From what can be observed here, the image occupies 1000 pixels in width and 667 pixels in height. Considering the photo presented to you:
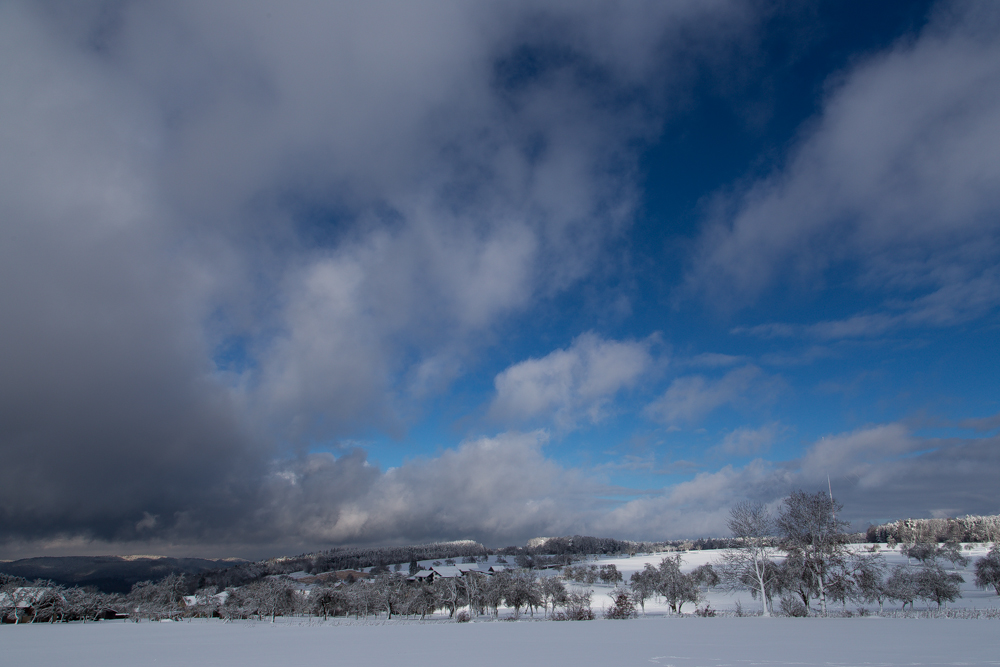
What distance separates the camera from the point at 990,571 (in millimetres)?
72062

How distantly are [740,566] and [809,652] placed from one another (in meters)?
30.8

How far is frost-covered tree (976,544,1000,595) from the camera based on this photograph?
70488 mm

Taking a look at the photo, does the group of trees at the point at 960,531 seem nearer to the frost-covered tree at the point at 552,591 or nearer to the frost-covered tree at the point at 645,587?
the frost-covered tree at the point at 645,587

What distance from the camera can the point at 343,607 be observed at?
9112 cm

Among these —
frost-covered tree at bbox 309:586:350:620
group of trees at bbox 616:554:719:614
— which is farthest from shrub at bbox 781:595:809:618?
frost-covered tree at bbox 309:586:350:620

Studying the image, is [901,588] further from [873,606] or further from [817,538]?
[817,538]

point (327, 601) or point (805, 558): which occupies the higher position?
point (805, 558)

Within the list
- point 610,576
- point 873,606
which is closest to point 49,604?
point 610,576

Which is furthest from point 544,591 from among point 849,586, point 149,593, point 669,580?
point 149,593

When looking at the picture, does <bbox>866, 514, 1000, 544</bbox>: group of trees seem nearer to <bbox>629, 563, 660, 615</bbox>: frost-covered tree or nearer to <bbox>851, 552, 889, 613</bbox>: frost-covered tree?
<bbox>629, 563, 660, 615</bbox>: frost-covered tree

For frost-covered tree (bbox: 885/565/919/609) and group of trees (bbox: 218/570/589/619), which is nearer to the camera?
frost-covered tree (bbox: 885/565/919/609)

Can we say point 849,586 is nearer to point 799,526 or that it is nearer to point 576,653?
point 799,526

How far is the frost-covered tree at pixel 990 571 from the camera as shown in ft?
231

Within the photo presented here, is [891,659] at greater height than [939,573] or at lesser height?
greater
